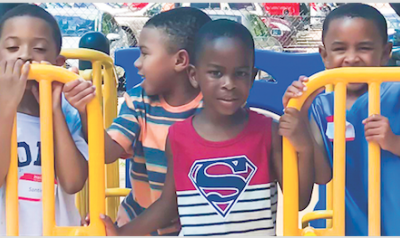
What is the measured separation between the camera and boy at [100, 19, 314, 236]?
1.38 metres

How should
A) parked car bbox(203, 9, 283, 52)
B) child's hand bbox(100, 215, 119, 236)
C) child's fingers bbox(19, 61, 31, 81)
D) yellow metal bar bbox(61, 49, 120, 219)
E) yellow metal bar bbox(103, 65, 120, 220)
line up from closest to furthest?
child's fingers bbox(19, 61, 31, 81) < child's hand bbox(100, 215, 119, 236) < yellow metal bar bbox(61, 49, 120, 219) < yellow metal bar bbox(103, 65, 120, 220) < parked car bbox(203, 9, 283, 52)

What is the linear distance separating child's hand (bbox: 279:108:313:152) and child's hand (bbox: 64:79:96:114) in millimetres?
508

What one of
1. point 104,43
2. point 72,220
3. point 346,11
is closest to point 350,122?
point 346,11

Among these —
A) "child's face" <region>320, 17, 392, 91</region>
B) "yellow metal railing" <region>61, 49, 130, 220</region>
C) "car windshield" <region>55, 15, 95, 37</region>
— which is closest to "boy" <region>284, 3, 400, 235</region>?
"child's face" <region>320, 17, 392, 91</region>

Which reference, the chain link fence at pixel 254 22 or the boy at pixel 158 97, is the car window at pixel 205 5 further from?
the boy at pixel 158 97

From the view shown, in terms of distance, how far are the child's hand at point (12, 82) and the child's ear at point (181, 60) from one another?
1.44 feet

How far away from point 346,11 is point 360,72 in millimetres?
323

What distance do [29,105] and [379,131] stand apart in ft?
3.22

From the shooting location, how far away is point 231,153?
140cm

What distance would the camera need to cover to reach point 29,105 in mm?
1488

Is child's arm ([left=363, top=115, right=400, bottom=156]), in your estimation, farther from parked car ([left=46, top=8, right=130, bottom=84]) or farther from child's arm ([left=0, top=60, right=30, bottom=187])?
parked car ([left=46, top=8, right=130, bottom=84])

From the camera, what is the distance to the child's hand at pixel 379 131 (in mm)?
1309

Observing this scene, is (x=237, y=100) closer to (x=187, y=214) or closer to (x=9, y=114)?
(x=187, y=214)

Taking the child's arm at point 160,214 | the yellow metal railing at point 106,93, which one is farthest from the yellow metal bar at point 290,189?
the yellow metal railing at point 106,93
